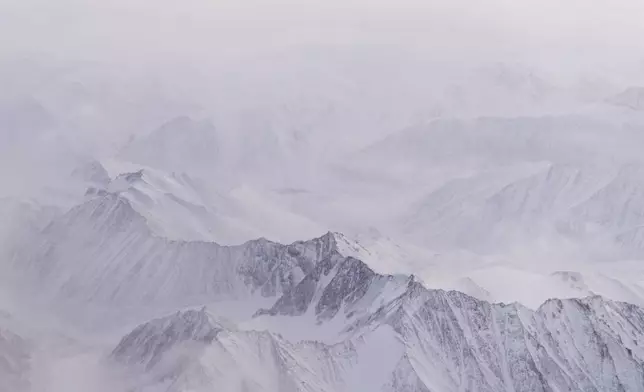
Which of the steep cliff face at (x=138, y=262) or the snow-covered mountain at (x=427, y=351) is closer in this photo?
the snow-covered mountain at (x=427, y=351)

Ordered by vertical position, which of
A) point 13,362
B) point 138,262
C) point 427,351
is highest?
Result: point 427,351

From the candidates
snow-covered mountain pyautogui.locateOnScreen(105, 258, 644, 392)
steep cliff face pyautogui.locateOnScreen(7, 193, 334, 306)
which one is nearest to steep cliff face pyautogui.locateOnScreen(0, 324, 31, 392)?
snow-covered mountain pyautogui.locateOnScreen(105, 258, 644, 392)

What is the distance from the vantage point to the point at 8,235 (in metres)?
193

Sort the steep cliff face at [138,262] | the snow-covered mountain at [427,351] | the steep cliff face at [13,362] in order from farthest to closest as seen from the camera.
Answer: the steep cliff face at [138,262]
the steep cliff face at [13,362]
the snow-covered mountain at [427,351]

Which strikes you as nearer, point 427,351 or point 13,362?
point 427,351

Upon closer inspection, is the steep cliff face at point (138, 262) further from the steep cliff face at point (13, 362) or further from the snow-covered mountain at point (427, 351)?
the steep cliff face at point (13, 362)

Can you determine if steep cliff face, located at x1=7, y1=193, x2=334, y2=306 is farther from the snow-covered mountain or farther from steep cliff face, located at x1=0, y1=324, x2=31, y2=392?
steep cliff face, located at x1=0, y1=324, x2=31, y2=392

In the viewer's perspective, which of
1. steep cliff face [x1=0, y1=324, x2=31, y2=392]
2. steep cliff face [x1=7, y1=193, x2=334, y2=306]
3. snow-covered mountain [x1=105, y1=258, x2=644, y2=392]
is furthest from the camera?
steep cliff face [x1=7, y1=193, x2=334, y2=306]

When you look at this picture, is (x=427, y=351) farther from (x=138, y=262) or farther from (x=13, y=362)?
(x=138, y=262)

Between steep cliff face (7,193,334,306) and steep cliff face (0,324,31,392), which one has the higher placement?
steep cliff face (0,324,31,392)

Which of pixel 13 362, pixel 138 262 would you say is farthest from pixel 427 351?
pixel 138 262

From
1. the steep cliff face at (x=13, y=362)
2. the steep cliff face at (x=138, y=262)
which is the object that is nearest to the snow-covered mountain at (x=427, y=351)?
the steep cliff face at (x=13, y=362)

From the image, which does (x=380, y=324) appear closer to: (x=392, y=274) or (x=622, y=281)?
(x=392, y=274)

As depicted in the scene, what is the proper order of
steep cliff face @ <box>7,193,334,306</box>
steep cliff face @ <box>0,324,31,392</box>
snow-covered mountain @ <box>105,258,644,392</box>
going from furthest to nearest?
steep cliff face @ <box>7,193,334,306</box> → steep cliff face @ <box>0,324,31,392</box> → snow-covered mountain @ <box>105,258,644,392</box>
